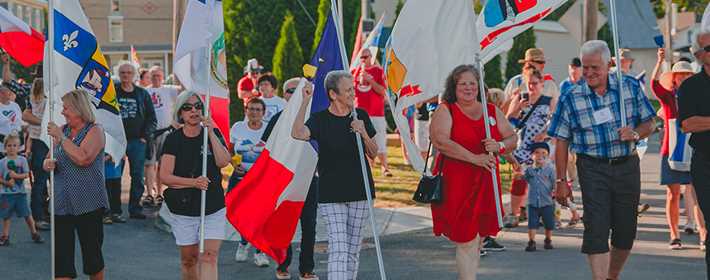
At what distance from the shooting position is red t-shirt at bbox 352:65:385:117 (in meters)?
16.2

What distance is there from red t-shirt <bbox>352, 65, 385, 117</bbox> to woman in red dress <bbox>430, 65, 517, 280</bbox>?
8193mm

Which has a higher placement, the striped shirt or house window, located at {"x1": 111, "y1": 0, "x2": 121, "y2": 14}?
house window, located at {"x1": 111, "y1": 0, "x2": 121, "y2": 14}

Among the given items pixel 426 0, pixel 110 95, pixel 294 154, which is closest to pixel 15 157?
pixel 110 95

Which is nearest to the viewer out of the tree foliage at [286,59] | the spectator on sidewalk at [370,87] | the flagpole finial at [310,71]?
the flagpole finial at [310,71]

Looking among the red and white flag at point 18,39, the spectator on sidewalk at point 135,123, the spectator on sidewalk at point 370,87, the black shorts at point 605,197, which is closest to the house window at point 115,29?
the spectator on sidewalk at point 370,87

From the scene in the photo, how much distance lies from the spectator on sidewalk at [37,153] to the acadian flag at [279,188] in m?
3.44

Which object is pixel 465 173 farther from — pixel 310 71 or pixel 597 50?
pixel 310 71

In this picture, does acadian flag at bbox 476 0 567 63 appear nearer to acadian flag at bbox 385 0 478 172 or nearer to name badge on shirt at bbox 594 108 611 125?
acadian flag at bbox 385 0 478 172

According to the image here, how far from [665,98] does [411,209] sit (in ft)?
13.1

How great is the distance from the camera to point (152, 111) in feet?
43.5

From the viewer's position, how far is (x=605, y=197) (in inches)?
309

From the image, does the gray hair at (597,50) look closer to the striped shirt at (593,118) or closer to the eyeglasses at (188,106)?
the striped shirt at (593,118)

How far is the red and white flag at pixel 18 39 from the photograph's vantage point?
32.6 ft

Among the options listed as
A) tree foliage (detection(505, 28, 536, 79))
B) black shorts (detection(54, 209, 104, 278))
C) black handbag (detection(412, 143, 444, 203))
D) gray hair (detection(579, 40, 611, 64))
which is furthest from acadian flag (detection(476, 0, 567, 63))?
tree foliage (detection(505, 28, 536, 79))
